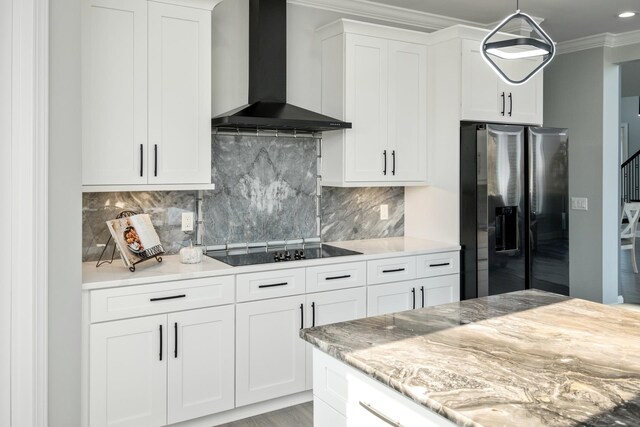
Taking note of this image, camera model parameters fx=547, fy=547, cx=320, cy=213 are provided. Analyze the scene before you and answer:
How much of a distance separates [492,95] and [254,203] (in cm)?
199

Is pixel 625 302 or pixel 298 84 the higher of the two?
pixel 298 84

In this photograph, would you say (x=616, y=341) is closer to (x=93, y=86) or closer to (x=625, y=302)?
(x=93, y=86)

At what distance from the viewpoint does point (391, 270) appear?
12.2 feet

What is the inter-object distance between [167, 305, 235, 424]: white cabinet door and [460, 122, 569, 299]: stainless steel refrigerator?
188 cm

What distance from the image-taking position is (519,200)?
4.03 m

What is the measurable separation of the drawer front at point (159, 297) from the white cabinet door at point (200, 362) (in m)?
0.06

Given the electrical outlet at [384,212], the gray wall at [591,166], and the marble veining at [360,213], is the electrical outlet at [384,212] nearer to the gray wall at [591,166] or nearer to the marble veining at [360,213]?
the marble veining at [360,213]

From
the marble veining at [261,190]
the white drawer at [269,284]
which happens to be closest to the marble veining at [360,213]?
the marble veining at [261,190]

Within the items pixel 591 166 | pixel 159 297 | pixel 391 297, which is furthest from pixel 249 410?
pixel 591 166

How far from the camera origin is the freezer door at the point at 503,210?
→ 388 cm

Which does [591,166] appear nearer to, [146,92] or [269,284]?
[269,284]

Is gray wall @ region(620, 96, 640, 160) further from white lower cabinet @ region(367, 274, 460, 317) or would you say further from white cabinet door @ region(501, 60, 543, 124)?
white lower cabinet @ region(367, 274, 460, 317)

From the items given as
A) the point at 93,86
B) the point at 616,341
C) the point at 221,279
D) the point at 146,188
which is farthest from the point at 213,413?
the point at 616,341

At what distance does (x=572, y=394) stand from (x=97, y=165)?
2521 mm
